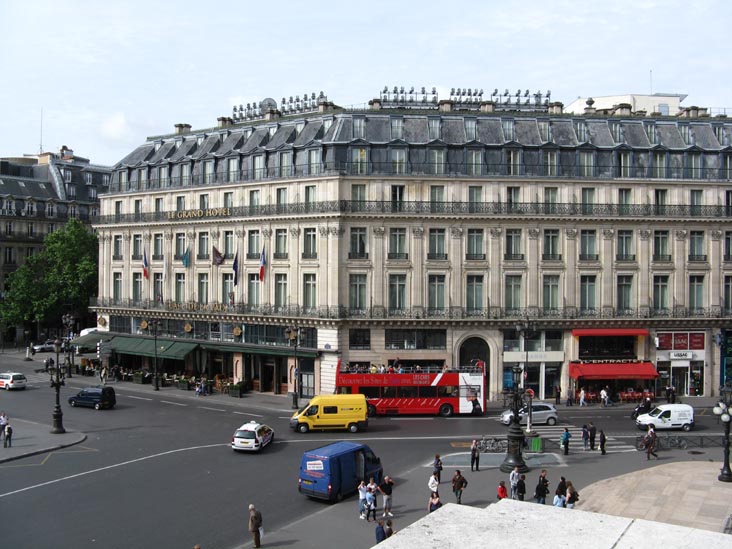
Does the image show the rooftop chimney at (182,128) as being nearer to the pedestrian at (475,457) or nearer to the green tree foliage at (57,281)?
the green tree foliage at (57,281)

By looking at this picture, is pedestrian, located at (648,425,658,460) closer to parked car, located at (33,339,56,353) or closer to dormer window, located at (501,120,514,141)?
dormer window, located at (501,120,514,141)

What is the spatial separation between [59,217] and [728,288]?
7683 cm

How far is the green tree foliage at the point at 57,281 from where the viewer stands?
81.5 m

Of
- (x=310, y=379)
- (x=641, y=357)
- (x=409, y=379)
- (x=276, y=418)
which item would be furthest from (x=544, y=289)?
(x=276, y=418)

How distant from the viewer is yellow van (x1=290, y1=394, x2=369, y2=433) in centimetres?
4288

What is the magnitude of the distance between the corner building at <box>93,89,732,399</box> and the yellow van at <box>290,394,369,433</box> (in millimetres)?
10531

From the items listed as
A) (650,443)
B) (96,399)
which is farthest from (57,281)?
(650,443)

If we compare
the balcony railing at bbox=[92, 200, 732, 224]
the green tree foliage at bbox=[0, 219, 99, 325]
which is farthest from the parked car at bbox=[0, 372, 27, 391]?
the balcony railing at bbox=[92, 200, 732, 224]

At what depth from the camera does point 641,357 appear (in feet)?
185

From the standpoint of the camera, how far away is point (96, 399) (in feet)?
168

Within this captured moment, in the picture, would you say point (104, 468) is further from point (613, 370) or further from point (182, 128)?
point (182, 128)

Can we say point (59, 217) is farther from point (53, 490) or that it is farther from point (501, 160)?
point (53, 490)

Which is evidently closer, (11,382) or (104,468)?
(104,468)

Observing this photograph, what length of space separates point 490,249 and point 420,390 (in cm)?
1310
